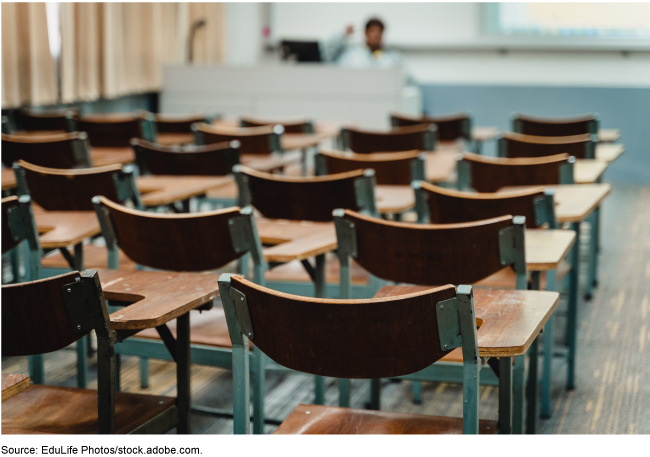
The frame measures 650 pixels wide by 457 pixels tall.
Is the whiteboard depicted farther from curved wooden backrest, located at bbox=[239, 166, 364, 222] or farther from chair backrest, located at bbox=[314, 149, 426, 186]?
curved wooden backrest, located at bbox=[239, 166, 364, 222]

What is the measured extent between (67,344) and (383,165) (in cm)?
191

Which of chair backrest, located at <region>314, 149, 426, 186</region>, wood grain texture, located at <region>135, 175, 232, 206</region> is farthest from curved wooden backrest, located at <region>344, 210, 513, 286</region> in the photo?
chair backrest, located at <region>314, 149, 426, 186</region>

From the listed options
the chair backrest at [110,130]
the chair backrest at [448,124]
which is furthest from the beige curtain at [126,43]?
the chair backrest at [448,124]

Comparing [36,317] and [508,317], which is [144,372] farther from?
[508,317]

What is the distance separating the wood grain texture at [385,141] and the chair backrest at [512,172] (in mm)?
1092

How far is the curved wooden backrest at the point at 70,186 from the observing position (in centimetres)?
257

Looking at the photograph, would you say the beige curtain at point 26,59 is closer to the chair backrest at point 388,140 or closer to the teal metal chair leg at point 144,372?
the chair backrest at point 388,140

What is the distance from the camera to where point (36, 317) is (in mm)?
1365

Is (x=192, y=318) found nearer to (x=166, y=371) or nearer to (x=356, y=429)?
(x=166, y=371)

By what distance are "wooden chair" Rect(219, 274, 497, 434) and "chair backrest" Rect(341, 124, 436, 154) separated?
2.82 metres

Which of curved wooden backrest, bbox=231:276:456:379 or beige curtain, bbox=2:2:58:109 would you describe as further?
beige curtain, bbox=2:2:58:109

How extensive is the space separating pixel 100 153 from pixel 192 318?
6.96 feet

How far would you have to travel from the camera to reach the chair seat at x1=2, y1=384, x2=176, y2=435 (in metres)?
1.54
